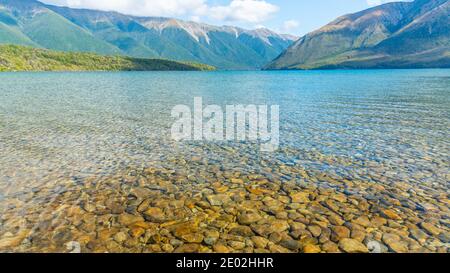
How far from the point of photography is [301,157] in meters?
21.9

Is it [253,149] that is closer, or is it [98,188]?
[98,188]

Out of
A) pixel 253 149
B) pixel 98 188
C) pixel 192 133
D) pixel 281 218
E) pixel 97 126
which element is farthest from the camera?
pixel 97 126

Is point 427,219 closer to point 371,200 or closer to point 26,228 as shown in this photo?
point 371,200

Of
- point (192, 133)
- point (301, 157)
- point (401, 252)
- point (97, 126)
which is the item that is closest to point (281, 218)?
point (401, 252)

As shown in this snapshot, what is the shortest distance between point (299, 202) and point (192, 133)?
1780 cm

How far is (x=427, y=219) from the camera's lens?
13.0m

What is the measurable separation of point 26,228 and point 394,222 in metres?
14.3

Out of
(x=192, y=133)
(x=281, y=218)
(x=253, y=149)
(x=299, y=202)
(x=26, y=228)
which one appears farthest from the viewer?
(x=192, y=133)

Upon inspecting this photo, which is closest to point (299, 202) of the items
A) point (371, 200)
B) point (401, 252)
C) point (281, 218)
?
point (281, 218)
